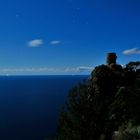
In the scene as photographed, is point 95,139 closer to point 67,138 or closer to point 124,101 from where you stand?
point 67,138

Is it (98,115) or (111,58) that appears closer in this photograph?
(98,115)

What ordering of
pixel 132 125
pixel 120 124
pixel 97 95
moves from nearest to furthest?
1. pixel 132 125
2. pixel 120 124
3. pixel 97 95

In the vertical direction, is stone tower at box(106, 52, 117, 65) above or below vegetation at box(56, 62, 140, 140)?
above

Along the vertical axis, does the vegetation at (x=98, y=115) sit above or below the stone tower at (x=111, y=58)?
below

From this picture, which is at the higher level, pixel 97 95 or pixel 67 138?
pixel 97 95

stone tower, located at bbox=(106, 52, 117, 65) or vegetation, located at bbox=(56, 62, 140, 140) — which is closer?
vegetation, located at bbox=(56, 62, 140, 140)

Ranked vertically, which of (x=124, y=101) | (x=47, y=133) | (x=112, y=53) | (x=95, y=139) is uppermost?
(x=112, y=53)

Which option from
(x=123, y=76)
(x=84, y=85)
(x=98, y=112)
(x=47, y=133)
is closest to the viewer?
(x=98, y=112)

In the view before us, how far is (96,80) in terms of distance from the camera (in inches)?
1293

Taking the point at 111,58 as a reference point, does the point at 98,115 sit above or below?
below

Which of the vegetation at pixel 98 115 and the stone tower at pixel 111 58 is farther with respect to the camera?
the stone tower at pixel 111 58

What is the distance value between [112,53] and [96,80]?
751cm

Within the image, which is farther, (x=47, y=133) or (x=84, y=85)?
(x=47, y=133)

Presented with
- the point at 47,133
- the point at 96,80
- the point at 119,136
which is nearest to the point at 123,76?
the point at 96,80
